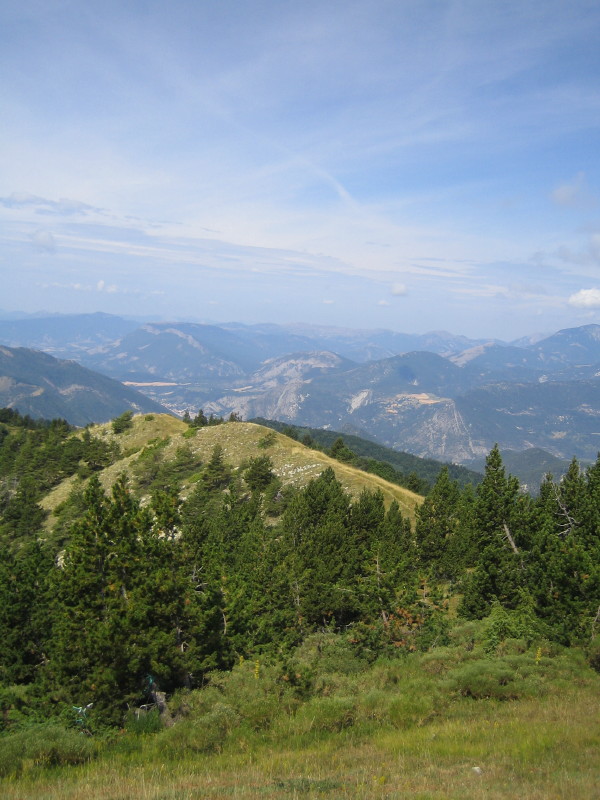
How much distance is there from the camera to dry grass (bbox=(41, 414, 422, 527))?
246 ft

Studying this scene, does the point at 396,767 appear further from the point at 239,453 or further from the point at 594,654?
the point at 239,453

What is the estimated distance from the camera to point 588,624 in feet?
78.2

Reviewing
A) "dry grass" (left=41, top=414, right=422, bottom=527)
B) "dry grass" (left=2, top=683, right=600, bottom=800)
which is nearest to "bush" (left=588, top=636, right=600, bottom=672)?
"dry grass" (left=2, top=683, right=600, bottom=800)

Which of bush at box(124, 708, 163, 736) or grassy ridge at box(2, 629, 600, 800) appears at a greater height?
grassy ridge at box(2, 629, 600, 800)

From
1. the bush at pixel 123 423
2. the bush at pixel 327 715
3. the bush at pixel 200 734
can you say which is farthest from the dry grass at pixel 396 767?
the bush at pixel 123 423

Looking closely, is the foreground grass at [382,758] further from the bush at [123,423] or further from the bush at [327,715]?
the bush at [123,423]

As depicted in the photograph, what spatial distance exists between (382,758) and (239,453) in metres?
78.3

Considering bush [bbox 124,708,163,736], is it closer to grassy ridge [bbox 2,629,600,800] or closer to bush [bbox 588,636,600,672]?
grassy ridge [bbox 2,629,600,800]

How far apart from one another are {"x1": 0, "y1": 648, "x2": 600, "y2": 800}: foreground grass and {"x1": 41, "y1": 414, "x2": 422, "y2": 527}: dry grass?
167 ft

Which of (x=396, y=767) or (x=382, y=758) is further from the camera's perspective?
(x=382, y=758)

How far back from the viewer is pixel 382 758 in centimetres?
1255

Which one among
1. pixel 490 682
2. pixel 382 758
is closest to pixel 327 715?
pixel 382 758

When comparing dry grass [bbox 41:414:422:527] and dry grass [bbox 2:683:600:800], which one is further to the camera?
dry grass [bbox 41:414:422:527]

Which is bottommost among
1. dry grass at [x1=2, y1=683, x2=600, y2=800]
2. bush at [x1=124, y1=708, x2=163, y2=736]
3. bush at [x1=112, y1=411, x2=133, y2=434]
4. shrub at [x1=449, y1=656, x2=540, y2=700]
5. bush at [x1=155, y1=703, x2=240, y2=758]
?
bush at [x1=112, y1=411, x2=133, y2=434]
